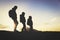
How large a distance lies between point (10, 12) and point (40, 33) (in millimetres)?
548

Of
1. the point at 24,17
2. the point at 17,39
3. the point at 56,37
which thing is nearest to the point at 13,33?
the point at 17,39

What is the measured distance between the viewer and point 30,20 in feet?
10.9

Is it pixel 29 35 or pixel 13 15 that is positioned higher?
pixel 13 15

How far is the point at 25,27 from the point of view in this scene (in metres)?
3.28

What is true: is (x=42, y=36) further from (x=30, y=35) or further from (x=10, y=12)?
(x=10, y=12)

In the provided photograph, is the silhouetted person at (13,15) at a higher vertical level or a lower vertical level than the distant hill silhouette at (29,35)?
higher

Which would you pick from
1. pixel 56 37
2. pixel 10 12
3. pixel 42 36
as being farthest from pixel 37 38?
pixel 10 12

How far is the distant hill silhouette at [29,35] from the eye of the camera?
10.3 feet

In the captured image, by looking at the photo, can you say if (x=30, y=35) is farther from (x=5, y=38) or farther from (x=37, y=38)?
(x=5, y=38)

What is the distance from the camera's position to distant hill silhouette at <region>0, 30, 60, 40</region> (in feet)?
10.3

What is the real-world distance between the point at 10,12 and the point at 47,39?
0.68 meters

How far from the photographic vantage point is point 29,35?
3.14 m

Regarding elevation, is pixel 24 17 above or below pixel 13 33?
above

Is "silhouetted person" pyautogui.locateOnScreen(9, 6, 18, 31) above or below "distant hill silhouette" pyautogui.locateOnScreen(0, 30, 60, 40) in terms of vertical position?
above
